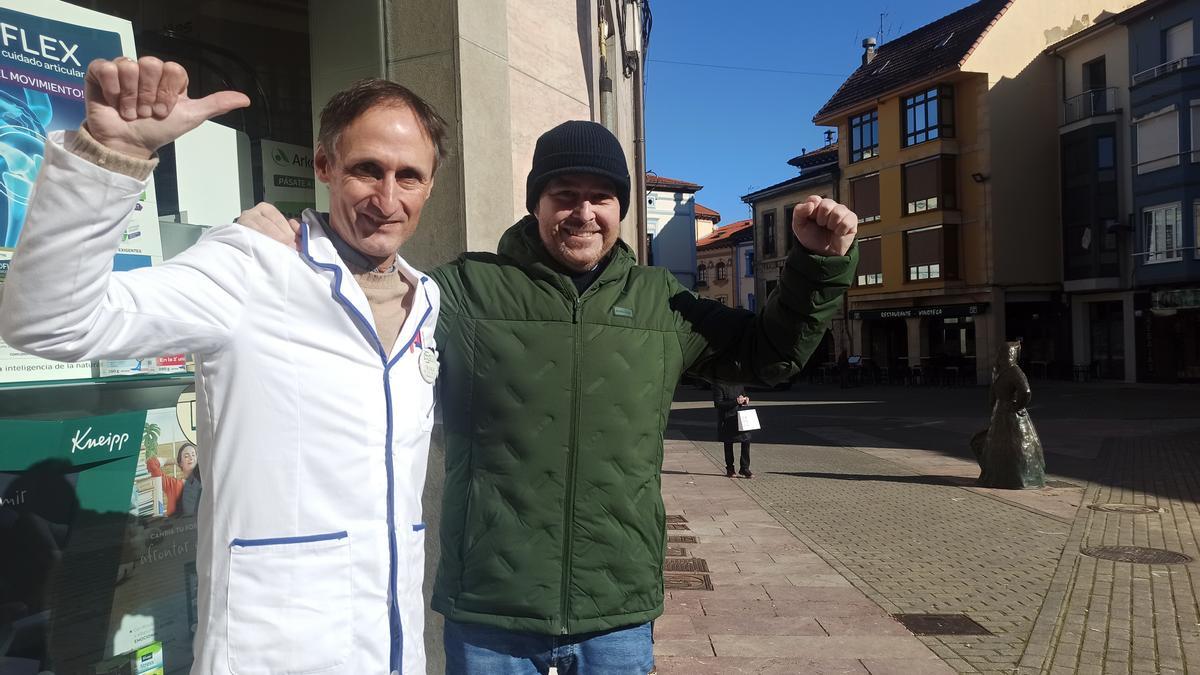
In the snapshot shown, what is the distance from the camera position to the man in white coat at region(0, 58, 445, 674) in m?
1.27

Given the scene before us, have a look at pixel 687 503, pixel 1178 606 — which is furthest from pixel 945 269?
pixel 1178 606

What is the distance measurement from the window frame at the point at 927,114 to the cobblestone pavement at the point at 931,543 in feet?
88.5

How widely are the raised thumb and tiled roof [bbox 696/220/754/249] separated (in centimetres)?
5186

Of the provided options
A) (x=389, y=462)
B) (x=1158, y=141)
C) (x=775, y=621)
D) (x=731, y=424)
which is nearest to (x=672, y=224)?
(x=1158, y=141)

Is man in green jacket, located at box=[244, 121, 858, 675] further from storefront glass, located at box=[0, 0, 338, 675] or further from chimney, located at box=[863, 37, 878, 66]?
chimney, located at box=[863, 37, 878, 66]

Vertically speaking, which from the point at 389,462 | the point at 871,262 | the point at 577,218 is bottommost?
the point at 389,462

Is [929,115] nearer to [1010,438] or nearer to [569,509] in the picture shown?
[1010,438]

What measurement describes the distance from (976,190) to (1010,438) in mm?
27546

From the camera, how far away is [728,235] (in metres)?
58.8

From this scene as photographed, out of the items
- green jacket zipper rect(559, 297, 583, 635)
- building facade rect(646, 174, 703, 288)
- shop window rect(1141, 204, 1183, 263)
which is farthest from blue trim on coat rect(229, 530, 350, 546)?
building facade rect(646, 174, 703, 288)

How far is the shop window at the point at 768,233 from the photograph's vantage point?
48406mm

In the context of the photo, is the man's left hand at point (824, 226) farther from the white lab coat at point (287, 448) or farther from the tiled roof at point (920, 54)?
the tiled roof at point (920, 54)

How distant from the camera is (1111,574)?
6.58 meters

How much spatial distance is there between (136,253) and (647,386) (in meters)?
1.72
